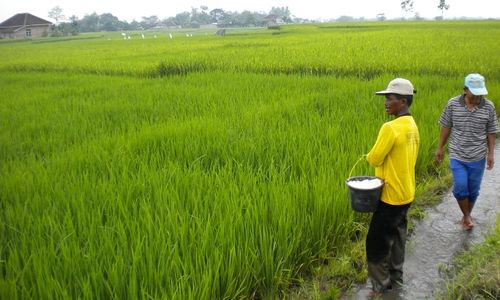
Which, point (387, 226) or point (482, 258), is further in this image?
point (482, 258)

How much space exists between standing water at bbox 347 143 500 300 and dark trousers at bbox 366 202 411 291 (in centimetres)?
10

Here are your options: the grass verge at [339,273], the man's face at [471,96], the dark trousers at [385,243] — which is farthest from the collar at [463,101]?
the dark trousers at [385,243]

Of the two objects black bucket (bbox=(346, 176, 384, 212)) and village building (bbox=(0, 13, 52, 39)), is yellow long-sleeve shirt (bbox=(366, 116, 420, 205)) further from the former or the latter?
village building (bbox=(0, 13, 52, 39))

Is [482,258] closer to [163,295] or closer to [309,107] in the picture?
[163,295]

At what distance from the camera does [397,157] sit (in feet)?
7.07

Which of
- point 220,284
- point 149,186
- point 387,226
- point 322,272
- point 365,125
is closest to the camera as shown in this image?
point 220,284

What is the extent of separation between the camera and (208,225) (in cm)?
221

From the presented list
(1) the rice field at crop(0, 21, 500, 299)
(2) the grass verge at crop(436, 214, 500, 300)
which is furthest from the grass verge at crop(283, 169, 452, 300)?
(2) the grass verge at crop(436, 214, 500, 300)

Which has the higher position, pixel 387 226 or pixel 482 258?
pixel 387 226

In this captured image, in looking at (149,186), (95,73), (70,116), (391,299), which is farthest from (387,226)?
(95,73)

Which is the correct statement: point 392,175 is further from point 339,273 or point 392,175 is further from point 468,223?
point 468,223

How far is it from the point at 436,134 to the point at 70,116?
4852 mm

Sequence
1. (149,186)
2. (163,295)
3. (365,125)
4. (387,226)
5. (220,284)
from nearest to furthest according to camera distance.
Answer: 1. (163,295)
2. (220,284)
3. (387,226)
4. (149,186)
5. (365,125)

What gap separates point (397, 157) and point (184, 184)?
153 centimetres
